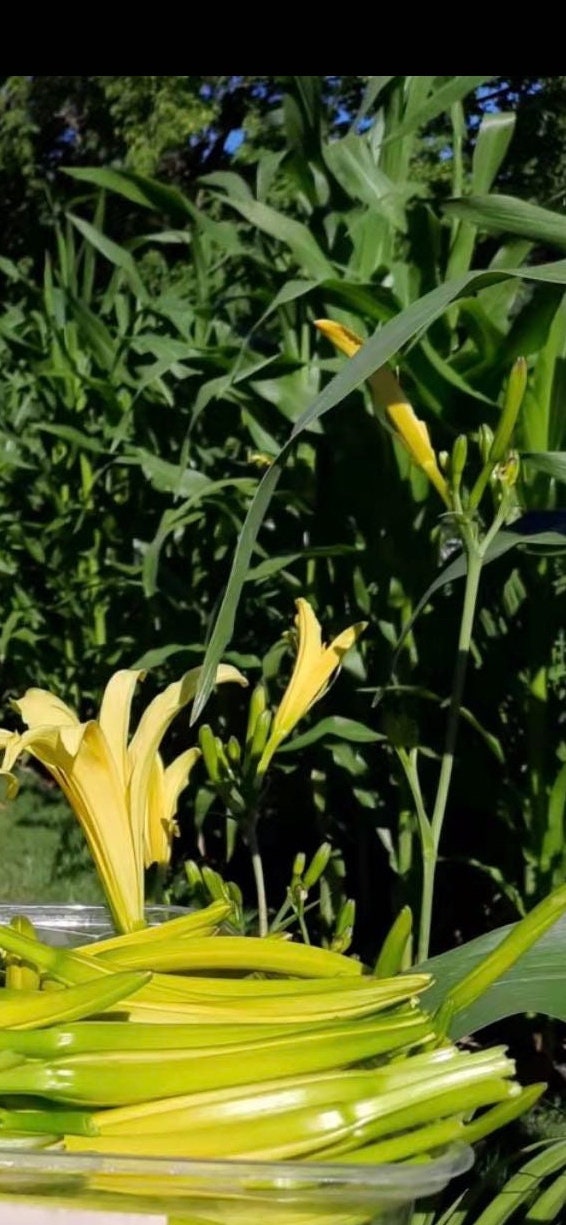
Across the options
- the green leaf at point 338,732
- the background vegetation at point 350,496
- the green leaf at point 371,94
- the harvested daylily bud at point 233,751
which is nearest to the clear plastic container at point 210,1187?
the harvested daylily bud at point 233,751

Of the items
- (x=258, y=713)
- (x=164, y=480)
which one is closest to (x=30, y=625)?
(x=164, y=480)

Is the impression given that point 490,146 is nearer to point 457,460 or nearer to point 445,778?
point 457,460

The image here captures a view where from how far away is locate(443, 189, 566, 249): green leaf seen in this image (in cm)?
100

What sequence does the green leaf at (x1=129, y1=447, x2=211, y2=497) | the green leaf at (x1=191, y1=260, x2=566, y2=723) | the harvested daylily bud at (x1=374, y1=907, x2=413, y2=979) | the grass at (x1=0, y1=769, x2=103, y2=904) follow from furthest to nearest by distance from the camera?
1. the grass at (x1=0, y1=769, x2=103, y2=904)
2. the green leaf at (x1=129, y1=447, x2=211, y2=497)
3. the green leaf at (x1=191, y1=260, x2=566, y2=723)
4. the harvested daylily bud at (x1=374, y1=907, x2=413, y2=979)

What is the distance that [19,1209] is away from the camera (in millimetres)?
443

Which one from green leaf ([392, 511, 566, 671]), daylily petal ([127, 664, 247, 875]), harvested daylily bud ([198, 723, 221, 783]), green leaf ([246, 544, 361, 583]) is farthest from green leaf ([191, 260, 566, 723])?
green leaf ([246, 544, 361, 583])

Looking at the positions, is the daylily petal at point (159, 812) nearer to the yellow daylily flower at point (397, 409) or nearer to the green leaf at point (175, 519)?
the yellow daylily flower at point (397, 409)

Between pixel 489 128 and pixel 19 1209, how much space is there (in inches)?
57.4

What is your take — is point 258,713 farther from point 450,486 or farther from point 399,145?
point 399,145

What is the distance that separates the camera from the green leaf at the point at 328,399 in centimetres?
74

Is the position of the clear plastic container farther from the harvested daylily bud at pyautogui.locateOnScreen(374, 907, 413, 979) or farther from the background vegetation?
the background vegetation

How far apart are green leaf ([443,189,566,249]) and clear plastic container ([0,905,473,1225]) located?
0.78 meters

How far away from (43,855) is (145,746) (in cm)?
228

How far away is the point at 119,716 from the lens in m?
0.74
